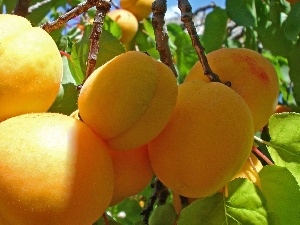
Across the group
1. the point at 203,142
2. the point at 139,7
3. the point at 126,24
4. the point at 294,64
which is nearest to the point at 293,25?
the point at 294,64

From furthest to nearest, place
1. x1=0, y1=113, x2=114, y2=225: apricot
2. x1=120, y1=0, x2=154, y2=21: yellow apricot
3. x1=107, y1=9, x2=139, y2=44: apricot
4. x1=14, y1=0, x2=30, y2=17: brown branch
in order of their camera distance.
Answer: x1=120, y1=0, x2=154, y2=21: yellow apricot
x1=107, y1=9, x2=139, y2=44: apricot
x1=14, y1=0, x2=30, y2=17: brown branch
x1=0, y1=113, x2=114, y2=225: apricot

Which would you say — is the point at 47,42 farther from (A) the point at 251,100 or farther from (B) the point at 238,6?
(B) the point at 238,6

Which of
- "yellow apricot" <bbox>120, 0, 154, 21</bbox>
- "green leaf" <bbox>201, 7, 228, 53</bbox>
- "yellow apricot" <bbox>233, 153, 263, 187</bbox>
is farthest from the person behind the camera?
"yellow apricot" <bbox>120, 0, 154, 21</bbox>

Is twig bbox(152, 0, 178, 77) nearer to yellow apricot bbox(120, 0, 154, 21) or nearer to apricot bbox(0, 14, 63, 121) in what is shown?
apricot bbox(0, 14, 63, 121)

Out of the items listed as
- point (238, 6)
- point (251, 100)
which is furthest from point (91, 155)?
point (238, 6)

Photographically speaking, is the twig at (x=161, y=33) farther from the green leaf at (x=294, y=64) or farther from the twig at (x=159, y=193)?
the green leaf at (x=294, y=64)

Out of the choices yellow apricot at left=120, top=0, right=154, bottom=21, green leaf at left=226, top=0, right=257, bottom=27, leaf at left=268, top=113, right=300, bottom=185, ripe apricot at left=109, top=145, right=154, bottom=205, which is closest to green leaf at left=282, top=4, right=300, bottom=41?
green leaf at left=226, top=0, right=257, bottom=27
